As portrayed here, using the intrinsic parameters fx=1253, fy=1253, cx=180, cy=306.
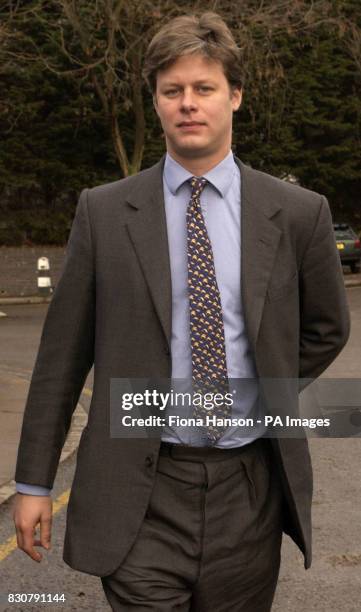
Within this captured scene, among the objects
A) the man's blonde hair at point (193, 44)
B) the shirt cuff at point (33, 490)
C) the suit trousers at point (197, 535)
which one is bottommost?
the suit trousers at point (197, 535)

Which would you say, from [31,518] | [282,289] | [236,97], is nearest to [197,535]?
[31,518]

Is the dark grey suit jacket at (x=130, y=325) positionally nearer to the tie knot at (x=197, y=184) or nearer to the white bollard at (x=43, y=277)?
the tie knot at (x=197, y=184)

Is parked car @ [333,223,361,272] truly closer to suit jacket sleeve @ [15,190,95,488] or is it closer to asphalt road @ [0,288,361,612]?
asphalt road @ [0,288,361,612]

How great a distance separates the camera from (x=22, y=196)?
38.6m

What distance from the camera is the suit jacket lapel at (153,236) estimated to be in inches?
121

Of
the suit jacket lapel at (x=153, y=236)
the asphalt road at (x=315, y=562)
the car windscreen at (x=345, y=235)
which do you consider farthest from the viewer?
the car windscreen at (x=345, y=235)

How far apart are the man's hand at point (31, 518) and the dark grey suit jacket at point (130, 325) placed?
0.16 ft

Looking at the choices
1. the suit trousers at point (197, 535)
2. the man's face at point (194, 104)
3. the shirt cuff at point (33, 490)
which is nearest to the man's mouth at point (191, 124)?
the man's face at point (194, 104)

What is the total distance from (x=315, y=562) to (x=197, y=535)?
320 cm

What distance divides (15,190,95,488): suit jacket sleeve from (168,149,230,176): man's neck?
269 millimetres

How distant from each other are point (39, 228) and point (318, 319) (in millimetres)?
34760

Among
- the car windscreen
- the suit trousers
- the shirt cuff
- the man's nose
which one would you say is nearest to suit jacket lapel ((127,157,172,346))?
the man's nose

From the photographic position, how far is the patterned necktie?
3094 mm

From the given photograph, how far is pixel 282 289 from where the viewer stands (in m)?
3.18
